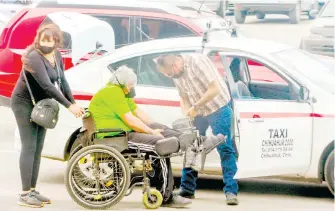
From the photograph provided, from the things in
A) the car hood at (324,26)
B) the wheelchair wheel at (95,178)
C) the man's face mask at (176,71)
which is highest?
the car hood at (324,26)

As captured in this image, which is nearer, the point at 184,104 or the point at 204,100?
the point at 204,100

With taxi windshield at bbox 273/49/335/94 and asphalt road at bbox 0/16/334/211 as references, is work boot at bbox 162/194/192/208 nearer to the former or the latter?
asphalt road at bbox 0/16/334/211

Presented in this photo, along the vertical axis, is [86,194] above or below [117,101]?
below

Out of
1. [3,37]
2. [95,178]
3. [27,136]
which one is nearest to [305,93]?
[95,178]

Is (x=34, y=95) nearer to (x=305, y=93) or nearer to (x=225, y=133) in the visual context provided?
(x=225, y=133)

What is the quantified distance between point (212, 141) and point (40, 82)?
1.48m

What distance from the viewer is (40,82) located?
7570 mm

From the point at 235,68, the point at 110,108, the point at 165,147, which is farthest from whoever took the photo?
A: the point at 235,68

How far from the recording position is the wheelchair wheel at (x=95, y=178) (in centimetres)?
755

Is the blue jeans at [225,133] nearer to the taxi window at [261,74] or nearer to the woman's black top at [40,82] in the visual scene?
the taxi window at [261,74]

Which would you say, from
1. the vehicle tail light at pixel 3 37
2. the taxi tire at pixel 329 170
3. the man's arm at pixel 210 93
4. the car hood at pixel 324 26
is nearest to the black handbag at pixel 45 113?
the man's arm at pixel 210 93

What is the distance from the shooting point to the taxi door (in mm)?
7742

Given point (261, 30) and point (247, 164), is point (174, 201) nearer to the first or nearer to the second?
point (247, 164)

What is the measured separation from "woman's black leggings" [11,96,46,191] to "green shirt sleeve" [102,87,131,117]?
62 cm
